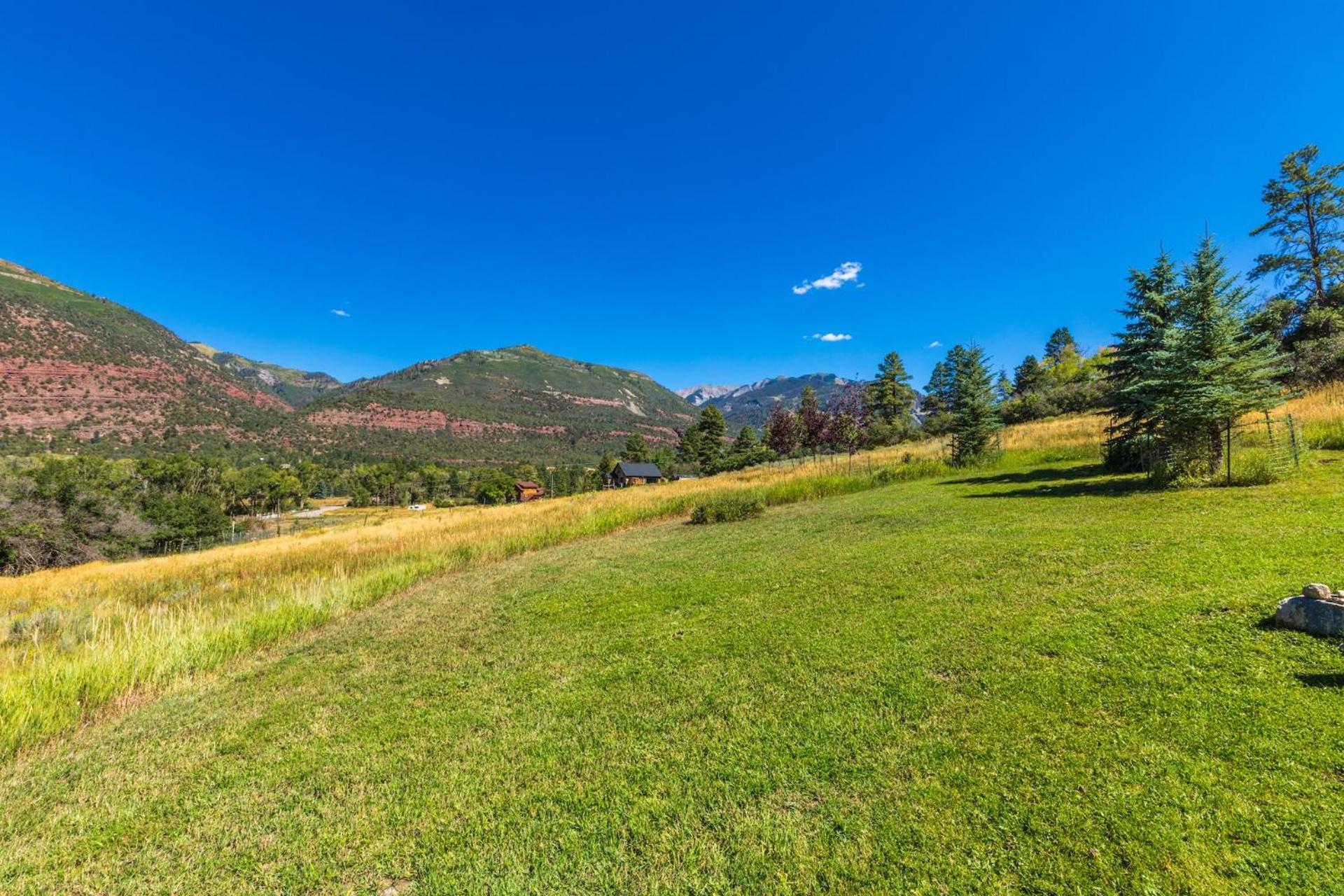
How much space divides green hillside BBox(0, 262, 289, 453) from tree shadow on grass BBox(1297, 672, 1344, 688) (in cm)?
12138

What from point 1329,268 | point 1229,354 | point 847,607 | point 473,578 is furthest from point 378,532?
point 1329,268

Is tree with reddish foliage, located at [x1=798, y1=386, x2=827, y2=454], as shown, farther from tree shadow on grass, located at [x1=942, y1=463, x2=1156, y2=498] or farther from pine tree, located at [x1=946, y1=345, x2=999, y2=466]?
tree shadow on grass, located at [x1=942, y1=463, x2=1156, y2=498]

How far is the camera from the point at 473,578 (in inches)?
464

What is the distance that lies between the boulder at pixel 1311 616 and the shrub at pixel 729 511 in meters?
13.2

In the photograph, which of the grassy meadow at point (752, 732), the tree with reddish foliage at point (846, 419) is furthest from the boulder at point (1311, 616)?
the tree with reddish foliage at point (846, 419)

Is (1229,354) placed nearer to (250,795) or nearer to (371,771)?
(371,771)

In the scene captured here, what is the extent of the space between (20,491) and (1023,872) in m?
49.3

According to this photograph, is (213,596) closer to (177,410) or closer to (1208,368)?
(1208,368)

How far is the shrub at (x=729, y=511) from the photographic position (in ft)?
56.2

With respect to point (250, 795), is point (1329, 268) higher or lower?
higher

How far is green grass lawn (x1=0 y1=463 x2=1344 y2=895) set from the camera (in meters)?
2.61

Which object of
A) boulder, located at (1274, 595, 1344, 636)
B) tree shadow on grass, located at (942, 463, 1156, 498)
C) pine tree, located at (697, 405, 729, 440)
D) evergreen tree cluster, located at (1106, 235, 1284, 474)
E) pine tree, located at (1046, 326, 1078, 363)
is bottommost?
boulder, located at (1274, 595, 1344, 636)

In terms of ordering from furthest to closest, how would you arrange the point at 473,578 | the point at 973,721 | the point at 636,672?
the point at 473,578 → the point at 636,672 → the point at 973,721

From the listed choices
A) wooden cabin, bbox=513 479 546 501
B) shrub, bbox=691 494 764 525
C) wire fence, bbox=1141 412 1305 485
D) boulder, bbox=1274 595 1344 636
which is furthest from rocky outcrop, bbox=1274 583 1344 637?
wooden cabin, bbox=513 479 546 501
